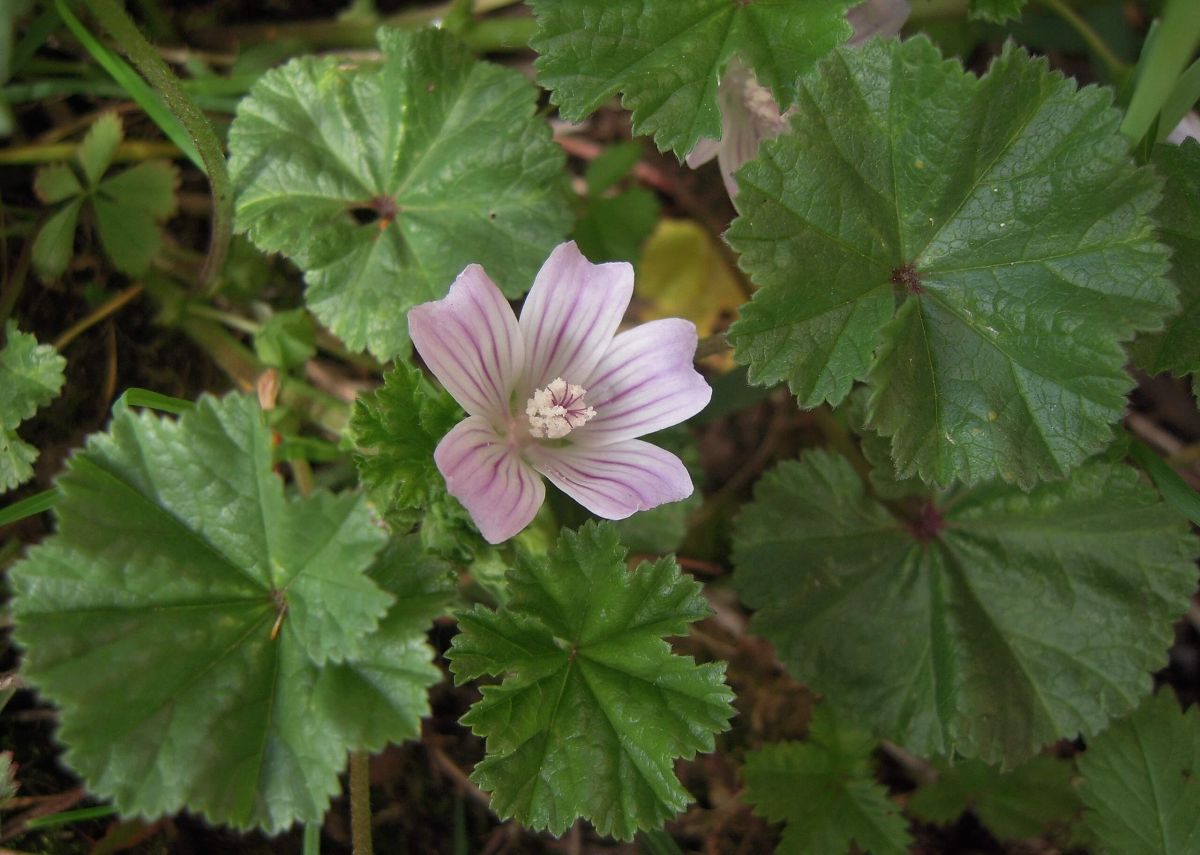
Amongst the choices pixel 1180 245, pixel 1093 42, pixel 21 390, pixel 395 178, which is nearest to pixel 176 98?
pixel 395 178

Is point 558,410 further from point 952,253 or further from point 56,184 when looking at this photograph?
point 56,184

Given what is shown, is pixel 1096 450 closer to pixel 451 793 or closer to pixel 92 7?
pixel 451 793

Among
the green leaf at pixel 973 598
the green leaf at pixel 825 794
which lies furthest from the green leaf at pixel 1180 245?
the green leaf at pixel 825 794

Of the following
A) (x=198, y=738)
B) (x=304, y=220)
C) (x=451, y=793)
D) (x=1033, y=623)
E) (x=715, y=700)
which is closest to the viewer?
(x=198, y=738)

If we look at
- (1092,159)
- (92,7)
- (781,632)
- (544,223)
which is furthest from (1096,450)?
(92,7)

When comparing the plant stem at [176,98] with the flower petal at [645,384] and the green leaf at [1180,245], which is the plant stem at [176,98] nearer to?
the flower petal at [645,384]

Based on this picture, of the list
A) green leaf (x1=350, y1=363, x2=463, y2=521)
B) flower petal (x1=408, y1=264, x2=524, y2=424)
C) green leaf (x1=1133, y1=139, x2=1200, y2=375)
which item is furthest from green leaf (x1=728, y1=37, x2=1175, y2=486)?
green leaf (x1=350, y1=363, x2=463, y2=521)
